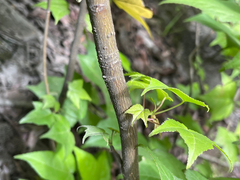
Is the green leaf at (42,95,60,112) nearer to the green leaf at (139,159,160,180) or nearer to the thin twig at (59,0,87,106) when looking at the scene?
the thin twig at (59,0,87,106)

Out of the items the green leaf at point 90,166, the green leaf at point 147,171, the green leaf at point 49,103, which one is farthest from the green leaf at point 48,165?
the green leaf at point 147,171

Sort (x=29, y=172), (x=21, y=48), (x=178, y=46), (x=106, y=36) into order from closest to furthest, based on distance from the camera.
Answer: (x=106, y=36) < (x=29, y=172) < (x=21, y=48) < (x=178, y=46)

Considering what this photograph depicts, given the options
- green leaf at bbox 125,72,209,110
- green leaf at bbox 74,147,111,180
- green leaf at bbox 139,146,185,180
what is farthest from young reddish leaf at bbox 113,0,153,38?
green leaf at bbox 74,147,111,180

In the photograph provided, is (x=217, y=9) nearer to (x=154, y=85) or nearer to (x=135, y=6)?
(x=135, y=6)

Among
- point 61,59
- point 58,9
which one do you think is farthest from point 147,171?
point 61,59

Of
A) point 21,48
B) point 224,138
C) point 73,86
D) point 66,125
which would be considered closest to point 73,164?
point 66,125

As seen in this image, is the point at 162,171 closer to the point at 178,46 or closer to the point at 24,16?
the point at 24,16

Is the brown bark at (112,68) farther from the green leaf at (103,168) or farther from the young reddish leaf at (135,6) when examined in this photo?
the green leaf at (103,168)
